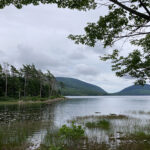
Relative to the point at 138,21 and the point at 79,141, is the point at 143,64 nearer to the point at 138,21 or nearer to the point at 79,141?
the point at 138,21

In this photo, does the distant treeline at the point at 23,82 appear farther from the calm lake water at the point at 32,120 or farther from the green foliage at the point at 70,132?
the green foliage at the point at 70,132

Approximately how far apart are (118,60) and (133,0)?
5.02 metres

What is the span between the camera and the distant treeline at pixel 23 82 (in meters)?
77.9

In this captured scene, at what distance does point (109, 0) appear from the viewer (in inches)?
237

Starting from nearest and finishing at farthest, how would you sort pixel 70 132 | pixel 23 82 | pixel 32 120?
pixel 70 132, pixel 32 120, pixel 23 82

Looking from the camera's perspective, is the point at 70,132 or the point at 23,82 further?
the point at 23,82

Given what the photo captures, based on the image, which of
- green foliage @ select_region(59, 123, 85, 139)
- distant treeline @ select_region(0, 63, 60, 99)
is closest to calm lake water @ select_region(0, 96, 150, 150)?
green foliage @ select_region(59, 123, 85, 139)

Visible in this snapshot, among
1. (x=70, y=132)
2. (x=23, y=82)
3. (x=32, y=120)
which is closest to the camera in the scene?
(x=70, y=132)

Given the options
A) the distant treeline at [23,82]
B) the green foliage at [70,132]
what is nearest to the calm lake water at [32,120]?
the green foliage at [70,132]

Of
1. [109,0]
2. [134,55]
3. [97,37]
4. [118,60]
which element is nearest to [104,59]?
[118,60]

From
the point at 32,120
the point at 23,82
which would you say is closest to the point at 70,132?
the point at 32,120

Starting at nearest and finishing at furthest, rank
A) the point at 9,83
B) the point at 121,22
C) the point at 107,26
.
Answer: the point at 121,22, the point at 107,26, the point at 9,83

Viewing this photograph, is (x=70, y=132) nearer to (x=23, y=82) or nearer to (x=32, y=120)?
(x=32, y=120)

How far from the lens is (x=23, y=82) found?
92.2 m
